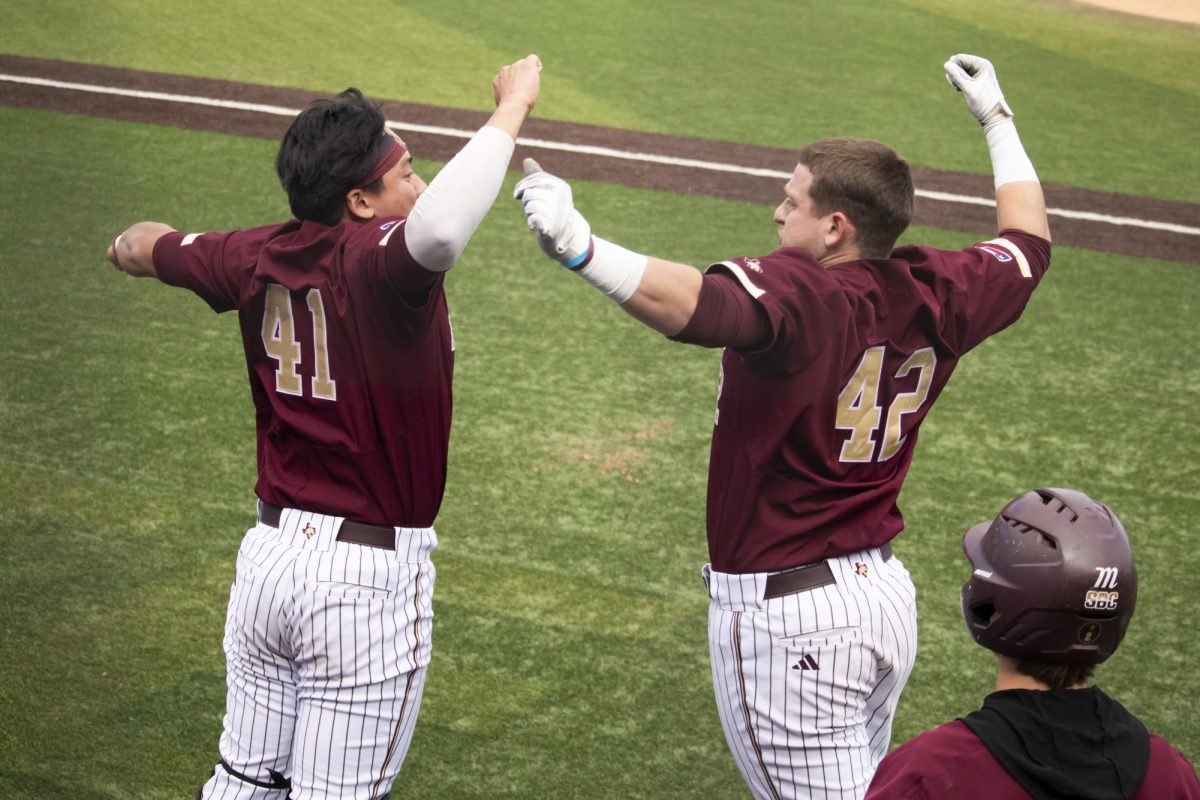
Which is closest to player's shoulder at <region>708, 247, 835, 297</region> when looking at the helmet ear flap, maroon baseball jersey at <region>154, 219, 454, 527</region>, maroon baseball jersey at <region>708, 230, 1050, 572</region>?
maroon baseball jersey at <region>708, 230, 1050, 572</region>

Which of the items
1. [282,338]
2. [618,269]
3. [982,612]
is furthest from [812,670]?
[282,338]

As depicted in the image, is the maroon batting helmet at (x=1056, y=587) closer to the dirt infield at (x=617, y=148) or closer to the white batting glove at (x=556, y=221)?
the white batting glove at (x=556, y=221)

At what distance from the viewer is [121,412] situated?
6062 mm

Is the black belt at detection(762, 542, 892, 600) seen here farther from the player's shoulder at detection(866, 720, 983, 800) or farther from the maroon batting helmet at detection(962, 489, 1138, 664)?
the player's shoulder at detection(866, 720, 983, 800)

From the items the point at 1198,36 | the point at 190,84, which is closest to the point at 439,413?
the point at 190,84

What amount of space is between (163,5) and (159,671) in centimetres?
952

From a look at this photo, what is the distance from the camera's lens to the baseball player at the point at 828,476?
297 centimetres

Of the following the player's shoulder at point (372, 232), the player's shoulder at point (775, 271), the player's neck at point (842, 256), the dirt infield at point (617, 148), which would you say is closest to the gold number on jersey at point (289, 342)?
the player's shoulder at point (372, 232)

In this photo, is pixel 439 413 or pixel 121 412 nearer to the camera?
pixel 439 413

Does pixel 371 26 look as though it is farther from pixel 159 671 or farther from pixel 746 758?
pixel 746 758

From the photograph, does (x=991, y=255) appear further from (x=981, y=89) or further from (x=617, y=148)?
(x=617, y=148)

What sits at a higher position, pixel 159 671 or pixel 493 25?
pixel 493 25

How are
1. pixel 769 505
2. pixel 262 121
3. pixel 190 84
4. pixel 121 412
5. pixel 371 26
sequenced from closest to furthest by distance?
pixel 769 505 < pixel 121 412 < pixel 262 121 < pixel 190 84 < pixel 371 26

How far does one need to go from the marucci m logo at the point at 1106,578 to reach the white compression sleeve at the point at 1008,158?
1.59 meters
